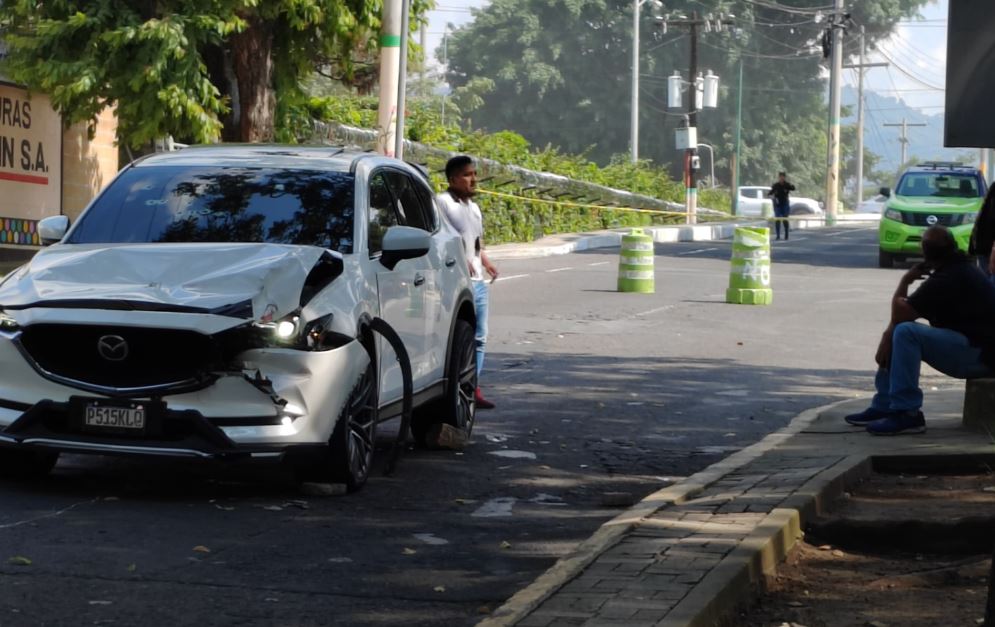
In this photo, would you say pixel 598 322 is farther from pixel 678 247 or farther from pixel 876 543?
pixel 678 247

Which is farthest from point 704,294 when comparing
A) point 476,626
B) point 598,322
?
point 476,626

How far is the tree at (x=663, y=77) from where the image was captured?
88562mm

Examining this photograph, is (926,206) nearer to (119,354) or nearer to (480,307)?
(480,307)

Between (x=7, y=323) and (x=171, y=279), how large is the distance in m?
0.78

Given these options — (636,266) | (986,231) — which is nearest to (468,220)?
(986,231)

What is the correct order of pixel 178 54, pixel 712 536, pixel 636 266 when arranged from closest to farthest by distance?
1. pixel 712 536
2. pixel 178 54
3. pixel 636 266

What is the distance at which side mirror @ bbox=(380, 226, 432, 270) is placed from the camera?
29.5 feet

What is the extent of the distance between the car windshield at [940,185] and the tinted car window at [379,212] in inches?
1037

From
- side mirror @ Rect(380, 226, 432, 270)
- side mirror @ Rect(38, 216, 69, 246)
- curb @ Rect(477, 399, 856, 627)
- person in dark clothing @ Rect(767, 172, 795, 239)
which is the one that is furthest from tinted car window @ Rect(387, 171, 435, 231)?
person in dark clothing @ Rect(767, 172, 795, 239)

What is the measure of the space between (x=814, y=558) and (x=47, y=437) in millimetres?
3509

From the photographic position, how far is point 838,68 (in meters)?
70.7

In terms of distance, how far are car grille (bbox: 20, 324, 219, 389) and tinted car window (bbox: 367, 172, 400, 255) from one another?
156 cm

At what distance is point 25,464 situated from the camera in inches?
334

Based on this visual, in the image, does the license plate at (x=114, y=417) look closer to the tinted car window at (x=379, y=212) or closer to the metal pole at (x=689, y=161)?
the tinted car window at (x=379, y=212)
